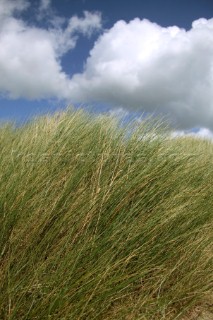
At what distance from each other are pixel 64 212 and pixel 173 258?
2.69 ft

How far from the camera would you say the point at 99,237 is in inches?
93.4

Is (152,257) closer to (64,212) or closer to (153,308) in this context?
(153,308)

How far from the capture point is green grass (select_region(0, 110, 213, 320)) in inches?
78.2

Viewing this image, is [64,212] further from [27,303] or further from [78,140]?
[78,140]

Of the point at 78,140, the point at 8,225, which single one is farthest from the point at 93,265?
the point at 78,140

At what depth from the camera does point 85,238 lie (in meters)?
2.27

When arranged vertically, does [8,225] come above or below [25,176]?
below

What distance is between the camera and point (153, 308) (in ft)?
7.29

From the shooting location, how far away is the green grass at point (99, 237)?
1987 millimetres

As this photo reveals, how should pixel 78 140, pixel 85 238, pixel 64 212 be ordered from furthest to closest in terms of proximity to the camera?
1. pixel 78 140
2. pixel 64 212
3. pixel 85 238

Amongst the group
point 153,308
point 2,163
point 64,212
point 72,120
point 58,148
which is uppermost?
point 72,120

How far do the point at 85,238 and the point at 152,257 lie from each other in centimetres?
46

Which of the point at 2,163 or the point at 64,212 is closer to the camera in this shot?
the point at 64,212

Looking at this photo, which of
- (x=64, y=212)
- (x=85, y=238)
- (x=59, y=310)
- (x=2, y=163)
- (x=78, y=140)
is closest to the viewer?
(x=59, y=310)
